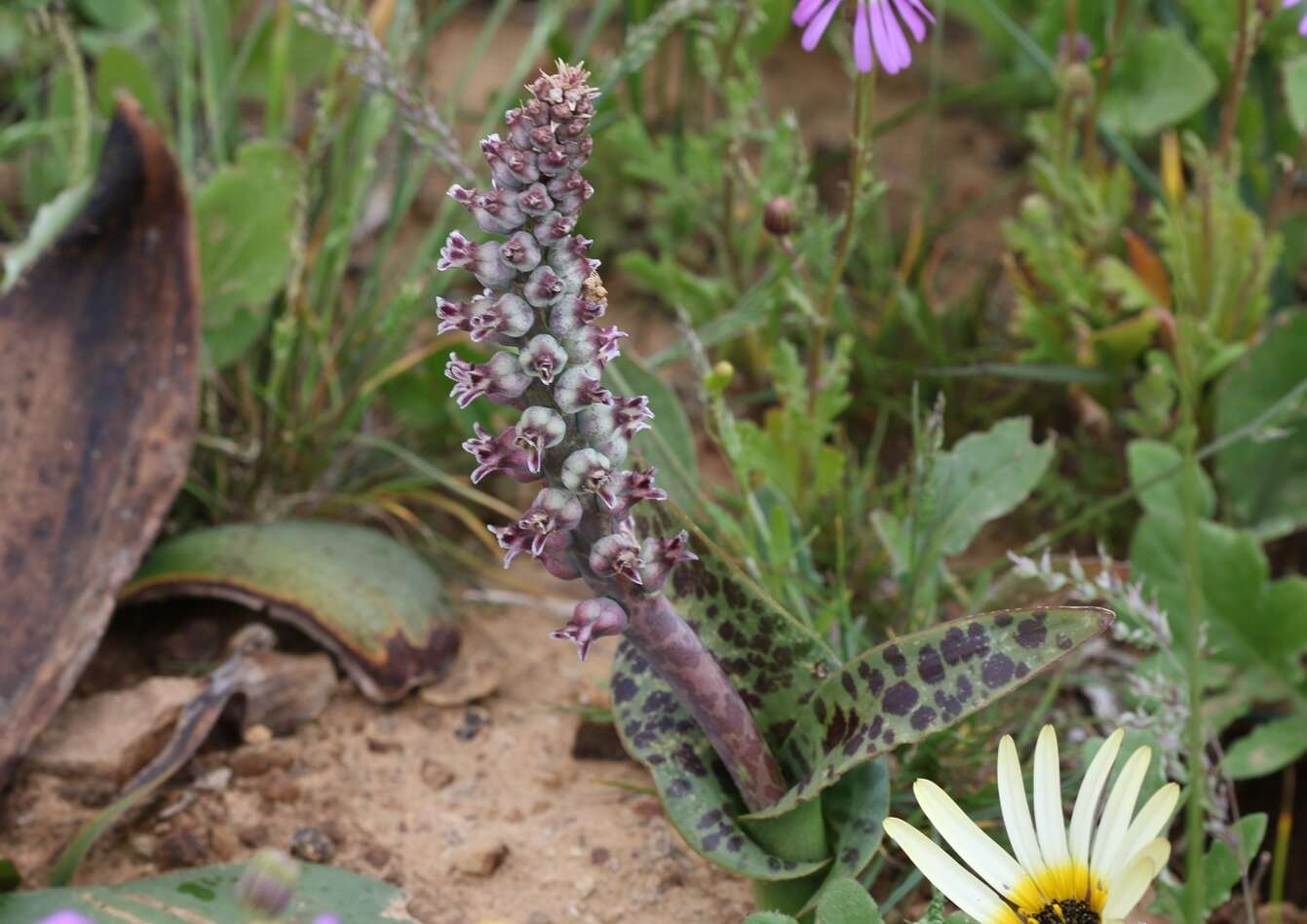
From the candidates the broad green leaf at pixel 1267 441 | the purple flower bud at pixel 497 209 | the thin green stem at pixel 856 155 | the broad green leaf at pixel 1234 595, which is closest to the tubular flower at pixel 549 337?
the purple flower bud at pixel 497 209

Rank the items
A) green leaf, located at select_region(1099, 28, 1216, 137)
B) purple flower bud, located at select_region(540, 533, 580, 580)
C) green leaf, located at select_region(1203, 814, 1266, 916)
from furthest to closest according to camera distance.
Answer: green leaf, located at select_region(1099, 28, 1216, 137)
green leaf, located at select_region(1203, 814, 1266, 916)
purple flower bud, located at select_region(540, 533, 580, 580)

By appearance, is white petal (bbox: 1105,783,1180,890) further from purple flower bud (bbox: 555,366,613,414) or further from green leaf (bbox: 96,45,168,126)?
green leaf (bbox: 96,45,168,126)

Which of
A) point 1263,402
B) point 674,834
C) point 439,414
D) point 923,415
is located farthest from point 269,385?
point 1263,402

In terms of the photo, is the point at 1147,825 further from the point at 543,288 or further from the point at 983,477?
the point at 983,477

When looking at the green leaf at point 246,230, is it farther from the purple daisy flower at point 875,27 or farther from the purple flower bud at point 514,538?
the purple flower bud at point 514,538

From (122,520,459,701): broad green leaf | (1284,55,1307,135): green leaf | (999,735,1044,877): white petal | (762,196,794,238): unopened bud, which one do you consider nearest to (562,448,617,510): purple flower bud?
(999,735,1044,877): white petal

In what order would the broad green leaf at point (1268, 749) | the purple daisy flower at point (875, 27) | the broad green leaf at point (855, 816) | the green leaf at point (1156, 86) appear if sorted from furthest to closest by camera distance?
the green leaf at point (1156, 86) → the broad green leaf at point (1268, 749) → the purple daisy flower at point (875, 27) → the broad green leaf at point (855, 816)

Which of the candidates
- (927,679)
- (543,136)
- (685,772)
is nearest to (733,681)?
(685,772)
